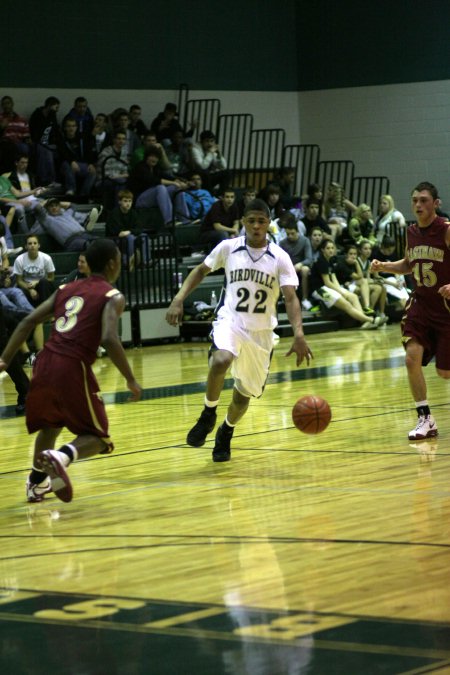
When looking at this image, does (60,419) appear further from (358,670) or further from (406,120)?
(406,120)

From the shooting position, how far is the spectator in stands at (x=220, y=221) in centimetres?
1925

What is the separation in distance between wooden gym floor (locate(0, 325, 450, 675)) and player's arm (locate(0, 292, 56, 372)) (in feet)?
2.71

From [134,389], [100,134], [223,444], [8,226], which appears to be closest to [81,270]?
[223,444]

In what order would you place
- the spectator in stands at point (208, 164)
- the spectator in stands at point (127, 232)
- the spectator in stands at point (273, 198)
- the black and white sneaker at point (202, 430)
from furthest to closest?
the spectator in stands at point (208, 164), the spectator in stands at point (273, 198), the spectator in stands at point (127, 232), the black and white sneaker at point (202, 430)

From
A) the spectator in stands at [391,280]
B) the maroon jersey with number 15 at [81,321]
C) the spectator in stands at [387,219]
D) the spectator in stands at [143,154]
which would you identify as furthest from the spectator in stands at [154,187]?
the maroon jersey with number 15 at [81,321]

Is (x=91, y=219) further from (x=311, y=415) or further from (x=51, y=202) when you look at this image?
(x=311, y=415)

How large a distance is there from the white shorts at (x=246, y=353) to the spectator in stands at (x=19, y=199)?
997 centimetres

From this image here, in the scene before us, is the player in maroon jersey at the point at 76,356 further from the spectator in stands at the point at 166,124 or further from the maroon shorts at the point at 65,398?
the spectator in stands at the point at 166,124

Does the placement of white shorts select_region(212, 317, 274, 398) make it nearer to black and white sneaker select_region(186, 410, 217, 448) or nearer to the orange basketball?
black and white sneaker select_region(186, 410, 217, 448)

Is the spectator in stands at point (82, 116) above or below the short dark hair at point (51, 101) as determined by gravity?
below

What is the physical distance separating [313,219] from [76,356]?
14528mm

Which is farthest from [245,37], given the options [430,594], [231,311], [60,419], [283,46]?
[430,594]

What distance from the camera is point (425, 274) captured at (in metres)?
8.75

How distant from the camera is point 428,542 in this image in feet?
18.4
